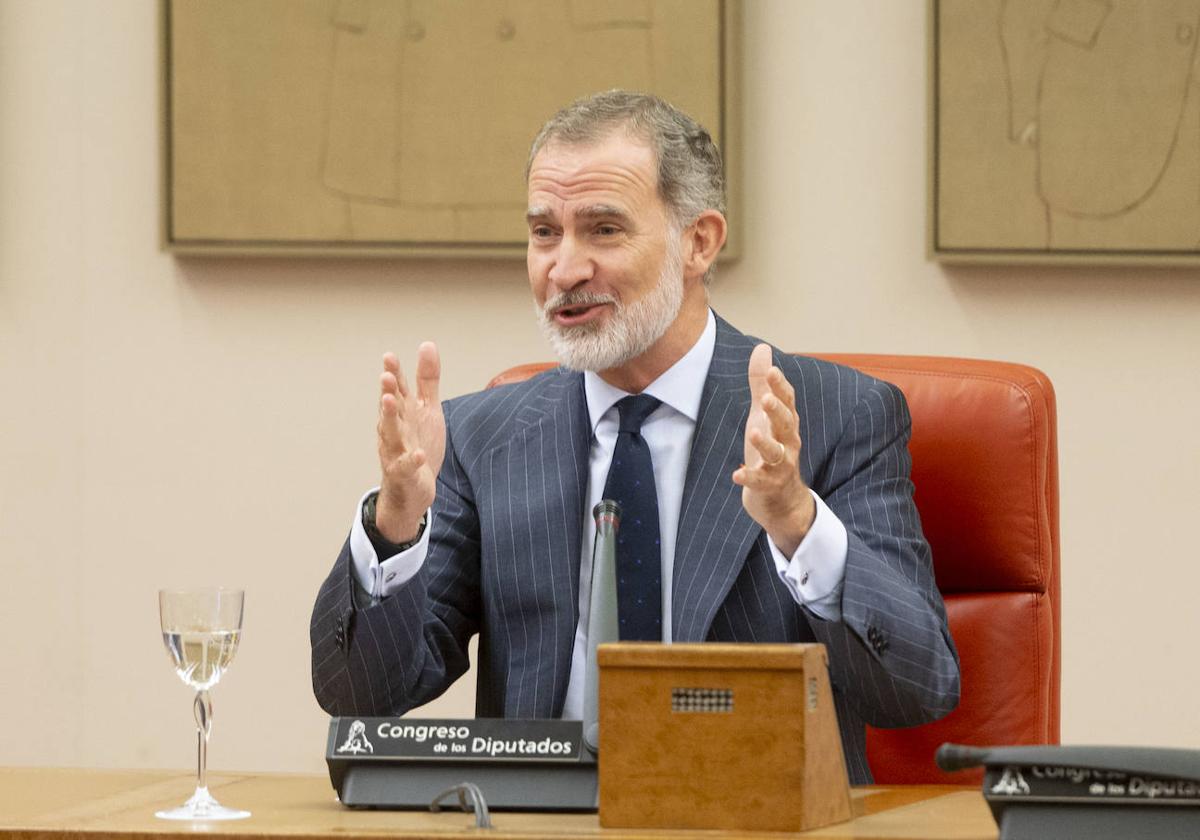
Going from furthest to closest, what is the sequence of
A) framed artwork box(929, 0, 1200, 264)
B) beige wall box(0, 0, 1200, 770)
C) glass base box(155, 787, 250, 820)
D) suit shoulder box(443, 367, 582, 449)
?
beige wall box(0, 0, 1200, 770) < framed artwork box(929, 0, 1200, 264) < suit shoulder box(443, 367, 582, 449) < glass base box(155, 787, 250, 820)

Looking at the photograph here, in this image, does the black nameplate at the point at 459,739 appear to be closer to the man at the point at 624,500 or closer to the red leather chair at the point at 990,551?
the man at the point at 624,500

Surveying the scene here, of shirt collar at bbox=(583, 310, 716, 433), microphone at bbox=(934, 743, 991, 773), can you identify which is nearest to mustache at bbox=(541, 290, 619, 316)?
shirt collar at bbox=(583, 310, 716, 433)

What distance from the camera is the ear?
83.4 inches

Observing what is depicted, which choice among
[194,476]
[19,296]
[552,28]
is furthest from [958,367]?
[19,296]

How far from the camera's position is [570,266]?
199 cm

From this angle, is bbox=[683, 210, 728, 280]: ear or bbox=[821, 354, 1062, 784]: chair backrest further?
bbox=[683, 210, 728, 280]: ear

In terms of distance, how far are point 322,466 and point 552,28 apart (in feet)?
2.66

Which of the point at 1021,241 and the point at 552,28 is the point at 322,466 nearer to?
the point at 552,28

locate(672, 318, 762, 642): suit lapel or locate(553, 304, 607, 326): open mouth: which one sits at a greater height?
locate(553, 304, 607, 326): open mouth

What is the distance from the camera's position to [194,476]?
8.95ft

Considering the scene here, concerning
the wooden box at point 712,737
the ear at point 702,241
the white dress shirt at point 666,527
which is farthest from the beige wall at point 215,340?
the wooden box at point 712,737

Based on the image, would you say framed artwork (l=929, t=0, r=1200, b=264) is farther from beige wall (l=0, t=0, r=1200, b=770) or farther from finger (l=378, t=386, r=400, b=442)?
finger (l=378, t=386, r=400, b=442)

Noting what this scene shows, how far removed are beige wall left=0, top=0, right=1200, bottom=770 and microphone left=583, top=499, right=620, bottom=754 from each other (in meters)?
1.25

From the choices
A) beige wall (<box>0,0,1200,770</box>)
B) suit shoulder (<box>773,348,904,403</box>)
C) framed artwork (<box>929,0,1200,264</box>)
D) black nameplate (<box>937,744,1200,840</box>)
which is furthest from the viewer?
beige wall (<box>0,0,1200,770</box>)
